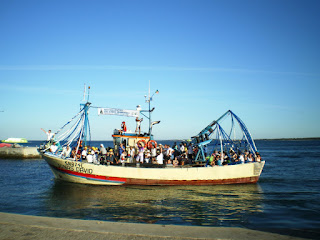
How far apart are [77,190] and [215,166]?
403 inches

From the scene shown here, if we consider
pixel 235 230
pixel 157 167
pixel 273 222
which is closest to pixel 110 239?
pixel 235 230

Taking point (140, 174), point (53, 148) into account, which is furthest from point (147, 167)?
point (53, 148)

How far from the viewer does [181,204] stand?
44.7 ft

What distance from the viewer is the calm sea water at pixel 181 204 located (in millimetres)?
A: 10742

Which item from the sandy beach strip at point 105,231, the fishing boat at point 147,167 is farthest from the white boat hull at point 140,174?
the sandy beach strip at point 105,231

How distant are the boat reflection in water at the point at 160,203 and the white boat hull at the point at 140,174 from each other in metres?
0.44

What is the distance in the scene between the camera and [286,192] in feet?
58.3

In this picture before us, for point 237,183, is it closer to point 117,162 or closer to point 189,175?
point 189,175

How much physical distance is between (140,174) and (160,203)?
4.30 meters

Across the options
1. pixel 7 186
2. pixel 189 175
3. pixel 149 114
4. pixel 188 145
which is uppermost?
pixel 149 114

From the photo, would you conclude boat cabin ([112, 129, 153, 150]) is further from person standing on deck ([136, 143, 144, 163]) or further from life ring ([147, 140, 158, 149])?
person standing on deck ([136, 143, 144, 163])

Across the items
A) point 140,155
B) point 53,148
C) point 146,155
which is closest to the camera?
point 140,155

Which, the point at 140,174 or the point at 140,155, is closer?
the point at 140,174

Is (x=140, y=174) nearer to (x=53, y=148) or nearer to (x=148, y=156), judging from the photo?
(x=148, y=156)
